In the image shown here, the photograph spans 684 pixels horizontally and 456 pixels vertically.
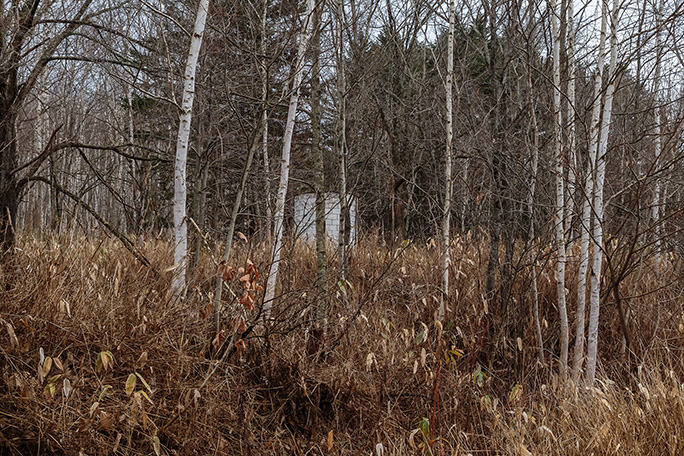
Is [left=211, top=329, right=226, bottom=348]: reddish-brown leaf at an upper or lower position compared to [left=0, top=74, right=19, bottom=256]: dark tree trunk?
lower

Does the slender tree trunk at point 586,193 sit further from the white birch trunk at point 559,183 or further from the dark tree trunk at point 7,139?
the dark tree trunk at point 7,139

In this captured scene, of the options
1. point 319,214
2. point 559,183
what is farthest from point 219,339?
point 559,183

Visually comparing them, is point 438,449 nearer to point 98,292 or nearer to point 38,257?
point 98,292

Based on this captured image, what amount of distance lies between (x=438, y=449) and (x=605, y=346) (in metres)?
2.55

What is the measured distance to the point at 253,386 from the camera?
359cm

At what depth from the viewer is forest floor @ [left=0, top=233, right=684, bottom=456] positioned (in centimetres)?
279

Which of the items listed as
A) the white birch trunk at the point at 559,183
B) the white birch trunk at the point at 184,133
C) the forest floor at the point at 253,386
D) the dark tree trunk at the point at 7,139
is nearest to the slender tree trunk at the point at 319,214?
the forest floor at the point at 253,386

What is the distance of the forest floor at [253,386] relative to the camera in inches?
110

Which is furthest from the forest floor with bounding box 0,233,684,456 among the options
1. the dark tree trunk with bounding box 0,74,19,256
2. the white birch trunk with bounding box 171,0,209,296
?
the dark tree trunk with bounding box 0,74,19,256

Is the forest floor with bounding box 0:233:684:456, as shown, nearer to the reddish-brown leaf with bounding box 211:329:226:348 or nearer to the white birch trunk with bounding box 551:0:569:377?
the reddish-brown leaf with bounding box 211:329:226:348

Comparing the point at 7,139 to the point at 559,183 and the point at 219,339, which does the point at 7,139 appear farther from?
the point at 559,183

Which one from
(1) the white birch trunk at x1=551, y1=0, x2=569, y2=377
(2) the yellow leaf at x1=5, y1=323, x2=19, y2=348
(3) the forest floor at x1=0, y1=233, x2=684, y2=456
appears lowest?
(3) the forest floor at x1=0, y1=233, x2=684, y2=456

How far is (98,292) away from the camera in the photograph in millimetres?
3543

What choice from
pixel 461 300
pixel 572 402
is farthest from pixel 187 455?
pixel 461 300
